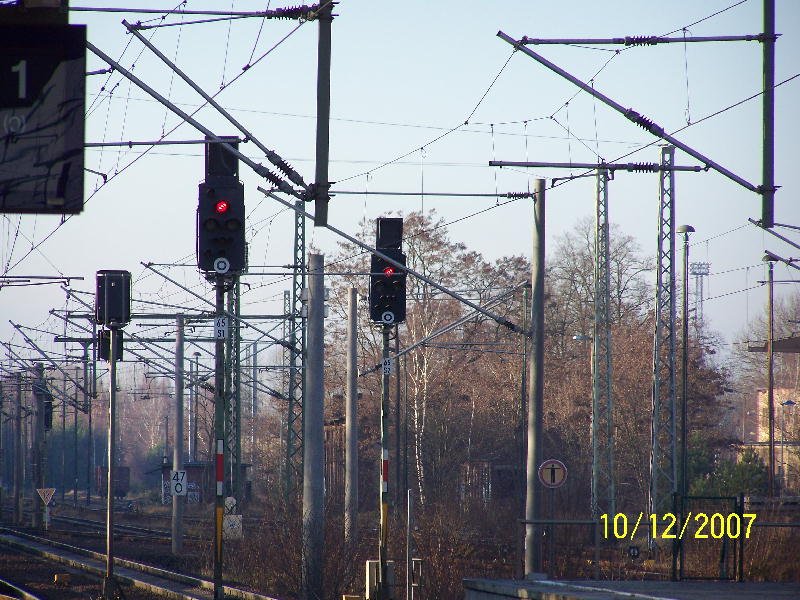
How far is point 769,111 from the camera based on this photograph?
48.6 feet

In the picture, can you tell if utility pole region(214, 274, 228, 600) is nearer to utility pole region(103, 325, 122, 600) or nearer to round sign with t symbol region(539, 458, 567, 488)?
utility pole region(103, 325, 122, 600)

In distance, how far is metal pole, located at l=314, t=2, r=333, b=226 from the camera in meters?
14.7

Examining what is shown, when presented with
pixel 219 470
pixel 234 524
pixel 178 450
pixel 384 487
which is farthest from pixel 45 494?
pixel 219 470

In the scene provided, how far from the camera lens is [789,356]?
108188 millimetres

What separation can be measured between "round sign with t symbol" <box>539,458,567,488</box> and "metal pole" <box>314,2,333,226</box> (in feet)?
29.2

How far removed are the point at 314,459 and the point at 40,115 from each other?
1472cm

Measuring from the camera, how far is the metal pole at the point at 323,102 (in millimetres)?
14742

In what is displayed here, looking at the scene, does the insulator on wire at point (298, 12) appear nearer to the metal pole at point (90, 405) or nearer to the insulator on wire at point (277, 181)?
the insulator on wire at point (277, 181)

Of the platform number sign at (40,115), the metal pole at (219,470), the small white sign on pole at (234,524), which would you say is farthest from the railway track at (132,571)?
the platform number sign at (40,115)

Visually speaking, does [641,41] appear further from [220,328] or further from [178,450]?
[178,450]

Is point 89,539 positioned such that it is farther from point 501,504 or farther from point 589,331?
point 589,331

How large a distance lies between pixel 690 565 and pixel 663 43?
1263cm

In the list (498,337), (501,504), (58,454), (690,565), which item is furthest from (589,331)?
(58,454)

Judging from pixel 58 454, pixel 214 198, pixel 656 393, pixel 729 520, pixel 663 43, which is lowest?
pixel 58 454
